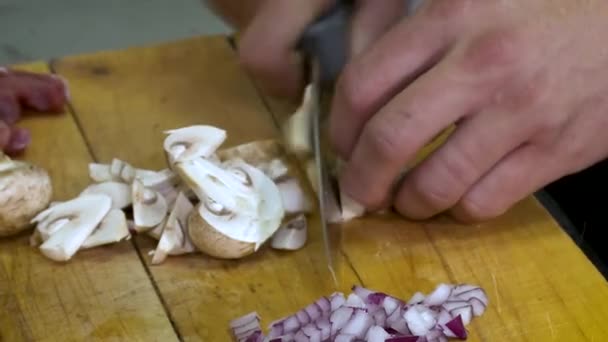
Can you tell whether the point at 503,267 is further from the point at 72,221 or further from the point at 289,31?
the point at 72,221

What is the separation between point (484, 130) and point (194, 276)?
1.21 feet

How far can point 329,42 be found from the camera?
114 centimetres

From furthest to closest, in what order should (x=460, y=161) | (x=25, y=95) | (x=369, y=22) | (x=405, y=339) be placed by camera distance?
(x=25, y=95) < (x=369, y=22) < (x=460, y=161) < (x=405, y=339)

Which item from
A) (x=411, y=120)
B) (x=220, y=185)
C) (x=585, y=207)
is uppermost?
(x=411, y=120)

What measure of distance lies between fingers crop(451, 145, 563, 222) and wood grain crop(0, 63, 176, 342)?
1.27 ft

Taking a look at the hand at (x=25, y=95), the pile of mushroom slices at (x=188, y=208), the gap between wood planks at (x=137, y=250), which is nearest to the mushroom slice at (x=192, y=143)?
the pile of mushroom slices at (x=188, y=208)

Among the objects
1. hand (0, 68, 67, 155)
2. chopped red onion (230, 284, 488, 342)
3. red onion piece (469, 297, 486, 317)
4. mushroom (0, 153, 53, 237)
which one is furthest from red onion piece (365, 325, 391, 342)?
hand (0, 68, 67, 155)

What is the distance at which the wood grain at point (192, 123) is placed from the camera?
101 cm

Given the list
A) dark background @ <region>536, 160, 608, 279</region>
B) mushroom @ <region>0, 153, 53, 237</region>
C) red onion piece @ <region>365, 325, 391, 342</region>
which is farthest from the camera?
dark background @ <region>536, 160, 608, 279</region>

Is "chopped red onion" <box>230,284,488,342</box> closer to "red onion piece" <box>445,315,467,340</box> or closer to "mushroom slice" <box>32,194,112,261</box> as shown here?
"red onion piece" <box>445,315,467,340</box>

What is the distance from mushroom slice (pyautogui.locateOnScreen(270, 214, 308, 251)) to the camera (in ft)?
3.54

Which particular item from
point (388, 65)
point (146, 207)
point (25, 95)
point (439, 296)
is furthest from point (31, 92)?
point (439, 296)

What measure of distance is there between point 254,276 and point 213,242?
0.20 ft

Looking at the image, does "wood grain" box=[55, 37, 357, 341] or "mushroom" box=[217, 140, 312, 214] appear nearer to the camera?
Answer: "wood grain" box=[55, 37, 357, 341]
